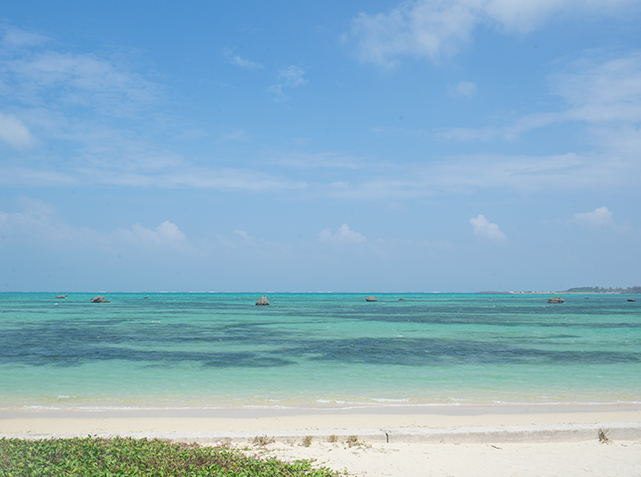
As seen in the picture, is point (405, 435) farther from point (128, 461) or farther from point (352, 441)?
point (128, 461)

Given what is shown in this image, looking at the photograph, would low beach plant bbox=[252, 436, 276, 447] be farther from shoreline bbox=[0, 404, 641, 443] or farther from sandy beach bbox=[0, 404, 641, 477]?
shoreline bbox=[0, 404, 641, 443]

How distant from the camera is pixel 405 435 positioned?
8.34 meters

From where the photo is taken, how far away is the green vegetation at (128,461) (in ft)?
20.4

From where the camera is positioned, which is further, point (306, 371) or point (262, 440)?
point (306, 371)

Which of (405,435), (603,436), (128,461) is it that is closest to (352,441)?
(405,435)

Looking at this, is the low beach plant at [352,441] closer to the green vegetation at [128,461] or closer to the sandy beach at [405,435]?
the sandy beach at [405,435]

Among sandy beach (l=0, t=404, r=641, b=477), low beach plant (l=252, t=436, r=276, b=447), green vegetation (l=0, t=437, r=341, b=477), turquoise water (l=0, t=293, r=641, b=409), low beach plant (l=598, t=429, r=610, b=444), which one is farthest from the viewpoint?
turquoise water (l=0, t=293, r=641, b=409)

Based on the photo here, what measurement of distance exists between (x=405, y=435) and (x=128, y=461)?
15.2 feet

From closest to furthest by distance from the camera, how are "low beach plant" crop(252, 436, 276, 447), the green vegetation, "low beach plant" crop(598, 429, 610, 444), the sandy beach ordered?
the green vegetation → the sandy beach → "low beach plant" crop(252, 436, 276, 447) → "low beach plant" crop(598, 429, 610, 444)

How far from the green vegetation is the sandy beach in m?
0.72

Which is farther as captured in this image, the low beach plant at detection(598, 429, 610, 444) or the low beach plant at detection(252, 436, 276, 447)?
the low beach plant at detection(598, 429, 610, 444)

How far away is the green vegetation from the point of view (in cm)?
623

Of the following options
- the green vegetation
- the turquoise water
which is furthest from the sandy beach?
the turquoise water

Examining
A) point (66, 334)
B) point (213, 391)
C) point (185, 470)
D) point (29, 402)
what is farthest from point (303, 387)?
point (66, 334)
